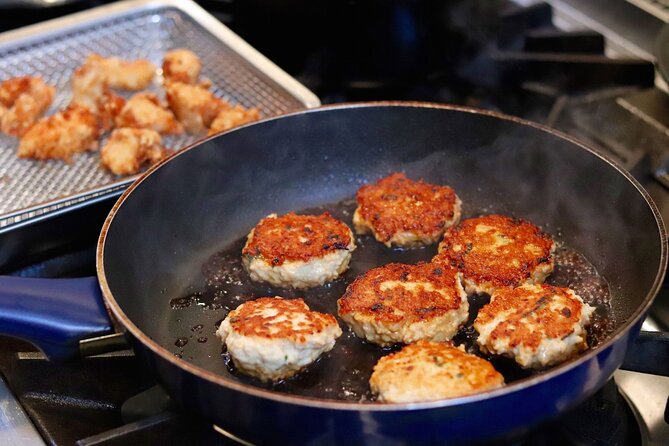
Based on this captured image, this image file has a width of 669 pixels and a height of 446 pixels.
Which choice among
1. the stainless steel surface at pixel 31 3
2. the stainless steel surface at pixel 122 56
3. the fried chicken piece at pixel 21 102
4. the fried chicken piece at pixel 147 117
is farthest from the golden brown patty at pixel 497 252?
the stainless steel surface at pixel 31 3

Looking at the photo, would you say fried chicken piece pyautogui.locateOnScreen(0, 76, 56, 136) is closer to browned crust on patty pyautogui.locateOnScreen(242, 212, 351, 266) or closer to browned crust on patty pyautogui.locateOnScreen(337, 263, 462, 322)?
browned crust on patty pyautogui.locateOnScreen(242, 212, 351, 266)

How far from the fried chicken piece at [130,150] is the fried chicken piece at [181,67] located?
322 mm

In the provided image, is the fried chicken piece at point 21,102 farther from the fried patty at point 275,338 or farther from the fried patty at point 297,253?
the fried patty at point 275,338

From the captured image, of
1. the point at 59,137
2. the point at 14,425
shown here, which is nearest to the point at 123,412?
the point at 14,425

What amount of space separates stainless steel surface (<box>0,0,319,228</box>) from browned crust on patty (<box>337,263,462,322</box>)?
82 centimetres

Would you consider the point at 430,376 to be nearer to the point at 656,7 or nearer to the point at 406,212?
the point at 406,212

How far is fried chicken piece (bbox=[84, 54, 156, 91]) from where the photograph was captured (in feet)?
8.21

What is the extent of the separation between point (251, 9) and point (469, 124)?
1190 mm

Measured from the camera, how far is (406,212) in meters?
1.84

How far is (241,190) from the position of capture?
199cm

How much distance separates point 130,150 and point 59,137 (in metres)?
0.23

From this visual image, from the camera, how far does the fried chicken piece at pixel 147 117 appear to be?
7.70 feet

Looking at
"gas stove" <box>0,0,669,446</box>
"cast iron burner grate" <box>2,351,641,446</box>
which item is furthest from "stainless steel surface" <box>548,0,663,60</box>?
"cast iron burner grate" <box>2,351,641,446</box>

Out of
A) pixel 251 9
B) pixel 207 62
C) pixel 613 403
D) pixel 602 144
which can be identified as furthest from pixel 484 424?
pixel 251 9
